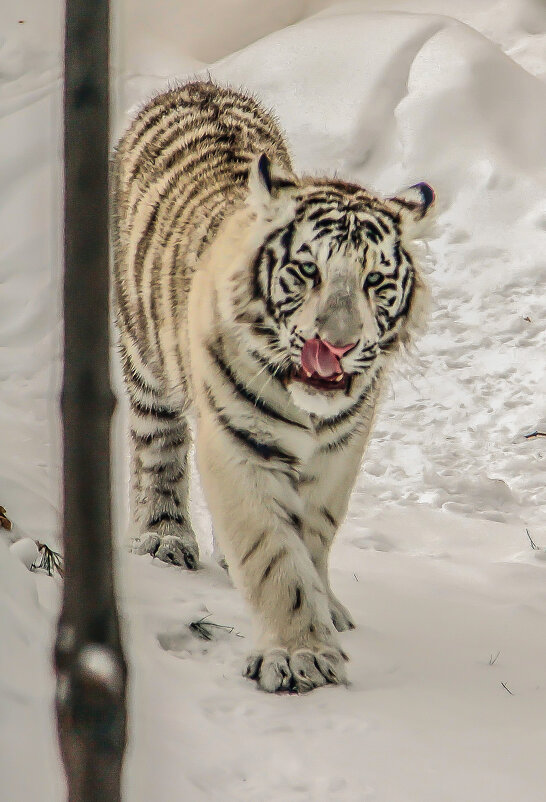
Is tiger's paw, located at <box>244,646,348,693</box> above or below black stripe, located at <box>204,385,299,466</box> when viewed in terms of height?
below

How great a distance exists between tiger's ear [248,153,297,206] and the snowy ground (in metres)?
0.52

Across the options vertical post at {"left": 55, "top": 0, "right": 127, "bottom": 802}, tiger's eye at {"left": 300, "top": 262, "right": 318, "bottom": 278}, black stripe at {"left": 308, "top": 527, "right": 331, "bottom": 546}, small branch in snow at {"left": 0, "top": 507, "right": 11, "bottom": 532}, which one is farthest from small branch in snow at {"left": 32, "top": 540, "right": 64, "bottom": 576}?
vertical post at {"left": 55, "top": 0, "right": 127, "bottom": 802}

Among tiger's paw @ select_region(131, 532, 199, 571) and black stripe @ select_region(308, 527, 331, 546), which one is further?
tiger's paw @ select_region(131, 532, 199, 571)

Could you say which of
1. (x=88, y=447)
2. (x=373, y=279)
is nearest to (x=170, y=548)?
(x=373, y=279)

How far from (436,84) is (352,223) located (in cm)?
488

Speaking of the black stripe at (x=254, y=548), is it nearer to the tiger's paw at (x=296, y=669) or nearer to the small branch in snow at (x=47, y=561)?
the tiger's paw at (x=296, y=669)

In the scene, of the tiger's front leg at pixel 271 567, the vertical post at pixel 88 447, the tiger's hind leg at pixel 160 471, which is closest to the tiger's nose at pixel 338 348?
the tiger's front leg at pixel 271 567

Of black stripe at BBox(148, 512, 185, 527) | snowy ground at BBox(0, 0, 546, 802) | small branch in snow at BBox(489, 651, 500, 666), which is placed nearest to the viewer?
snowy ground at BBox(0, 0, 546, 802)

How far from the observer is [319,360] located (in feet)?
7.13

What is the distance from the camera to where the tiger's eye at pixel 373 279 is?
2.27 m

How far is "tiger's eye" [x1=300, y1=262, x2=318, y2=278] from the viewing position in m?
2.24

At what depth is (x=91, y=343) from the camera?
45 centimetres

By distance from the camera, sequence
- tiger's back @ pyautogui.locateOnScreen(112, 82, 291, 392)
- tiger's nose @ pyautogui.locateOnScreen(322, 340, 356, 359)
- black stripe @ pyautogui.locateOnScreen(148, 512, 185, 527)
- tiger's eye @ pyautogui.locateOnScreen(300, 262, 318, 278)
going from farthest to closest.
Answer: black stripe @ pyautogui.locateOnScreen(148, 512, 185, 527) < tiger's back @ pyautogui.locateOnScreen(112, 82, 291, 392) < tiger's eye @ pyautogui.locateOnScreen(300, 262, 318, 278) < tiger's nose @ pyautogui.locateOnScreen(322, 340, 356, 359)

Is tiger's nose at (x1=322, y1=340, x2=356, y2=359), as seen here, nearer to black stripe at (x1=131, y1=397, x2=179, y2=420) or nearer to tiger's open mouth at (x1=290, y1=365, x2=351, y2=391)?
tiger's open mouth at (x1=290, y1=365, x2=351, y2=391)
